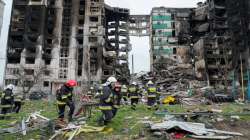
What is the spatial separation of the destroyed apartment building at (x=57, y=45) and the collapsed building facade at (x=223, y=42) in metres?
18.6

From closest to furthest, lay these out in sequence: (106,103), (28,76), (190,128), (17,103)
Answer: (190,128), (106,103), (17,103), (28,76)

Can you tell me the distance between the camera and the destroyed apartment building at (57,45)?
5297cm

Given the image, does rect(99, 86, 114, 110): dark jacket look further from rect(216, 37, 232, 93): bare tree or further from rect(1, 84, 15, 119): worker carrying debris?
rect(216, 37, 232, 93): bare tree

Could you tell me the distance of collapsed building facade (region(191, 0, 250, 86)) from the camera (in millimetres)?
53031

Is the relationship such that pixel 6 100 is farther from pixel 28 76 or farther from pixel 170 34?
pixel 170 34

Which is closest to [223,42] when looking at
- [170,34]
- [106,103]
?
[170,34]

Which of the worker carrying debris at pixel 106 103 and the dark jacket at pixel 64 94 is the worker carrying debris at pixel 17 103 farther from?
the worker carrying debris at pixel 106 103

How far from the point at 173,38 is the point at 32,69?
126 ft

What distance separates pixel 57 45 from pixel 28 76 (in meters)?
9.70

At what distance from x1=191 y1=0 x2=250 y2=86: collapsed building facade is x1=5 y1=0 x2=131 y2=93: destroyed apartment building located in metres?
18.6

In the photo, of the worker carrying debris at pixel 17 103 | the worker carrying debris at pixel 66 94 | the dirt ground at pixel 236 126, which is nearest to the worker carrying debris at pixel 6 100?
the worker carrying debris at pixel 17 103

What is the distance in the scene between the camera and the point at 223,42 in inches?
2205

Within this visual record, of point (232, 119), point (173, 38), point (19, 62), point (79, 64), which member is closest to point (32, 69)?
point (19, 62)

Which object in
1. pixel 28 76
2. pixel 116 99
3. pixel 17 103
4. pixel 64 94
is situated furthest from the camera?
pixel 28 76
